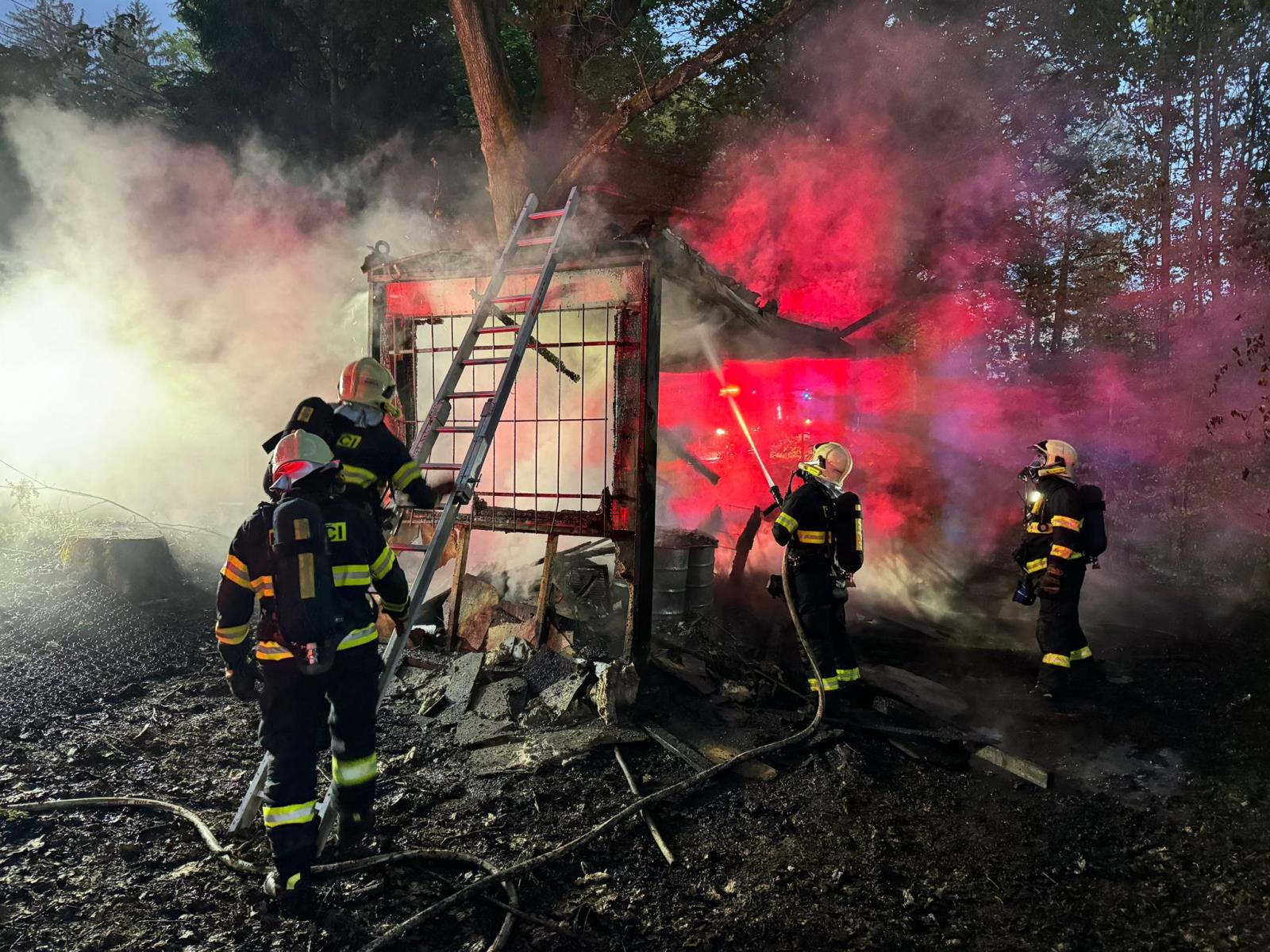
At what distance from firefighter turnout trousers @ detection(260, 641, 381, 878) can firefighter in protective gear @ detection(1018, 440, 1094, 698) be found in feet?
16.5

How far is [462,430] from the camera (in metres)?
4.79

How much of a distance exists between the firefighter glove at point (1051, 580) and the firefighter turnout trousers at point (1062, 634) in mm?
30

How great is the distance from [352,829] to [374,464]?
170 cm

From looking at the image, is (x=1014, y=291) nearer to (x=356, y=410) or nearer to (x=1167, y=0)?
(x=1167, y=0)

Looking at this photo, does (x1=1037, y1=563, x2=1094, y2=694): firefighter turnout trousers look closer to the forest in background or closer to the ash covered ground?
the ash covered ground

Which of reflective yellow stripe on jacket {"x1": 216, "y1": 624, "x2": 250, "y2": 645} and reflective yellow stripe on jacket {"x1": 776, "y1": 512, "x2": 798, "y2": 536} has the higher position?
reflective yellow stripe on jacket {"x1": 776, "y1": 512, "x2": 798, "y2": 536}

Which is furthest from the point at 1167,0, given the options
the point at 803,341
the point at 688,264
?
the point at 688,264

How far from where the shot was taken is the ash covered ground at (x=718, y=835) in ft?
9.70

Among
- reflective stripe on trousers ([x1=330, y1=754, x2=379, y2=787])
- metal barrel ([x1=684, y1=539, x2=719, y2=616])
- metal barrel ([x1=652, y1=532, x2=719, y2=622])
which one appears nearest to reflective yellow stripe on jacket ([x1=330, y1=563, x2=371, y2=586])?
reflective stripe on trousers ([x1=330, y1=754, x2=379, y2=787])

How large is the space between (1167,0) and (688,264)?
12384 millimetres

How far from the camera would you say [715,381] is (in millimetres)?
14117

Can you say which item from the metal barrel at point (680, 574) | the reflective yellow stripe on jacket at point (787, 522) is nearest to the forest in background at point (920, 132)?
the metal barrel at point (680, 574)

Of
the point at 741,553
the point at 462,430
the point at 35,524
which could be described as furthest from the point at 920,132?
the point at 35,524

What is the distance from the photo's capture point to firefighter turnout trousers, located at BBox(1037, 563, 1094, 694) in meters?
5.71
